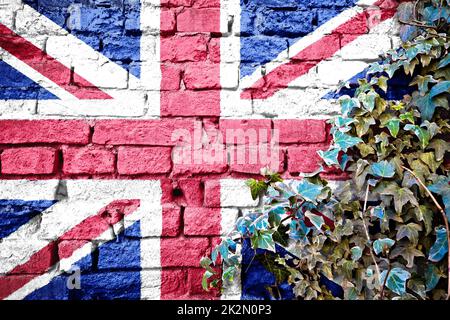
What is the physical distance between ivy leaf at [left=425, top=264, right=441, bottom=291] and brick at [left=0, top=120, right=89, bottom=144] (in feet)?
3.75

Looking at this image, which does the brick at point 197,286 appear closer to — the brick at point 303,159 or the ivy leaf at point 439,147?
the brick at point 303,159

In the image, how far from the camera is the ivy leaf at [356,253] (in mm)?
1084

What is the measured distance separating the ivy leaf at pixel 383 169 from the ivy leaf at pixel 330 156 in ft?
0.36

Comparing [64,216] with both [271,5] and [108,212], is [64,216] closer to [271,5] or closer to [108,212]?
[108,212]

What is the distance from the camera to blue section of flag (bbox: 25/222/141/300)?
114 centimetres

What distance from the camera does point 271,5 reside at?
1.20 m

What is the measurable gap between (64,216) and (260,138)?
2.23 feet

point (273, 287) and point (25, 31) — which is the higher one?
point (25, 31)

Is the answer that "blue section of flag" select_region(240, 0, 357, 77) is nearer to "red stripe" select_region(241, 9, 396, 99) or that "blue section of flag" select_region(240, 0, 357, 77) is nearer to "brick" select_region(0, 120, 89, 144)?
"red stripe" select_region(241, 9, 396, 99)

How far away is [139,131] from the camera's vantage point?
1160mm

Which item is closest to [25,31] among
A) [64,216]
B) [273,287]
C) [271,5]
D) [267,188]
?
[64,216]

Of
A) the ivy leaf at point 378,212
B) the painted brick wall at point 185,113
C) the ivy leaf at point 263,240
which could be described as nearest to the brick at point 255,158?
the painted brick wall at point 185,113
